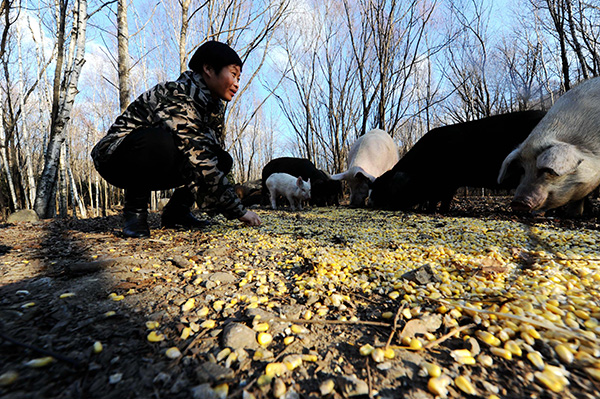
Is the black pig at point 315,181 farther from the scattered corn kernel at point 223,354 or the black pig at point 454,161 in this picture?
the scattered corn kernel at point 223,354

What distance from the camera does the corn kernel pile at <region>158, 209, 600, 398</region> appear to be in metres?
0.92

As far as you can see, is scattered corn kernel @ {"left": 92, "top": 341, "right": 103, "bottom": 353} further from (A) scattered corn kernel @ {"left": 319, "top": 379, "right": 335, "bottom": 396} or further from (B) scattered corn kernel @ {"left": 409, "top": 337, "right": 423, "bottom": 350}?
(B) scattered corn kernel @ {"left": 409, "top": 337, "right": 423, "bottom": 350}

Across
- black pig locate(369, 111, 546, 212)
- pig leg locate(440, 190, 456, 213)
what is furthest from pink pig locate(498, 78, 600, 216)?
pig leg locate(440, 190, 456, 213)

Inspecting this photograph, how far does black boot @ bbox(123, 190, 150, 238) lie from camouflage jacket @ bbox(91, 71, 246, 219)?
1.34 ft

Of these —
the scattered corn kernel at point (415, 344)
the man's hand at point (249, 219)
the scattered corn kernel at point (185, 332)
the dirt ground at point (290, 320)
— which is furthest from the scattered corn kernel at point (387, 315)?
the man's hand at point (249, 219)

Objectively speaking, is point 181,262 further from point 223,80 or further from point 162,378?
point 223,80

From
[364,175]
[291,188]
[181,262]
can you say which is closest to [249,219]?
[181,262]

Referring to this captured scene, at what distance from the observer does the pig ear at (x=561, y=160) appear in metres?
2.70

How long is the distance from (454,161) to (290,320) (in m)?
4.33

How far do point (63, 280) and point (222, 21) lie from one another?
24.9ft

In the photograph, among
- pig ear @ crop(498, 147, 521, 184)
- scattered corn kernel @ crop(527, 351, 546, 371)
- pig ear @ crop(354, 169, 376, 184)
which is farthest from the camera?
pig ear @ crop(354, 169, 376, 184)

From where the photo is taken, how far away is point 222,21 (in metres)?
7.05

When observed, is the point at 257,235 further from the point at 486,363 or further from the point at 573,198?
the point at 573,198

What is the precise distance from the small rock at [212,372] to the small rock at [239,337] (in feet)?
0.34
